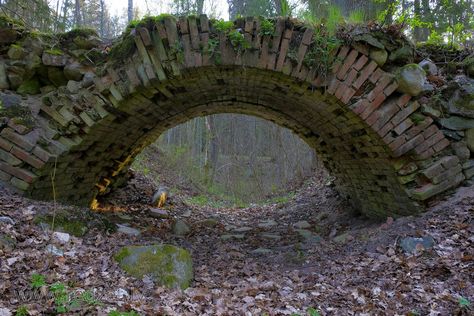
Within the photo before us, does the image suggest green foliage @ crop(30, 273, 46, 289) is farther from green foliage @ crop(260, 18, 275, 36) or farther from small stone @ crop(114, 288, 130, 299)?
green foliage @ crop(260, 18, 275, 36)

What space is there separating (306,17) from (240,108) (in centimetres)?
260

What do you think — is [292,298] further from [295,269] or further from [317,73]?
[317,73]

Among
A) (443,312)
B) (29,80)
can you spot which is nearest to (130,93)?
(29,80)

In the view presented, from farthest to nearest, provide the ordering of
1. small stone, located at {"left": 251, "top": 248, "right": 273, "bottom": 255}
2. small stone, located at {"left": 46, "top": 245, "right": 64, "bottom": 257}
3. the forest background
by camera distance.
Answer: the forest background, small stone, located at {"left": 251, "top": 248, "right": 273, "bottom": 255}, small stone, located at {"left": 46, "top": 245, "right": 64, "bottom": 257}

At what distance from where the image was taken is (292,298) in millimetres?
3105

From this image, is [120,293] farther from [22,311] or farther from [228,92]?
[228,92]

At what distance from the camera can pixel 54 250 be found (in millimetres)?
3359

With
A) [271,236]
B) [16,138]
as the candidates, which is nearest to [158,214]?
[271,236]

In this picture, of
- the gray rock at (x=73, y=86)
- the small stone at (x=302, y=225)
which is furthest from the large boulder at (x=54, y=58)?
the small stone at (x=302, y=225)

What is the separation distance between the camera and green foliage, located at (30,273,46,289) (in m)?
2.62

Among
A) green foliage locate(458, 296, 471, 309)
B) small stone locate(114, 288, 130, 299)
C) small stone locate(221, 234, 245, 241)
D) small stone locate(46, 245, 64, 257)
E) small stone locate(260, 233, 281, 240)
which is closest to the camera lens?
green foliage locate(458, 296, 471, 309)

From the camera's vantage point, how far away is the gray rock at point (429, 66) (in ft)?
14.6

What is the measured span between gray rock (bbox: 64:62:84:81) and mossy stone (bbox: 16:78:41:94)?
55 cm

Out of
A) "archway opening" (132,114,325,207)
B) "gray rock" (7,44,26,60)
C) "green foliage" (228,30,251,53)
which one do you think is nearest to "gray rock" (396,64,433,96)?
"green foliage" (228,30,251,53)
